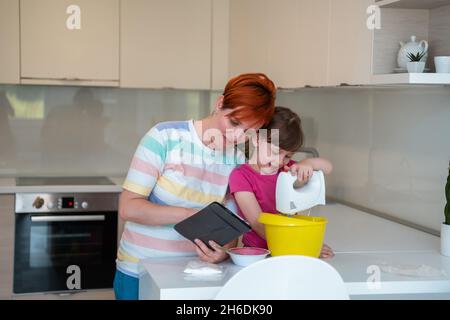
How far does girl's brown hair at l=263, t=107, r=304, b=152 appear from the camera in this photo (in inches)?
86.1

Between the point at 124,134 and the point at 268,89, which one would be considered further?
the point at 124,134

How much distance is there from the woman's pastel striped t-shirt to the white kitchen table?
83mm

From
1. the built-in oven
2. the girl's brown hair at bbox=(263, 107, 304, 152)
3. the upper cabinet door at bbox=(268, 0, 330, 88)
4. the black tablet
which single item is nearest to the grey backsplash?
the upper cabinet door at bbox=(268, 0, 330, 88)

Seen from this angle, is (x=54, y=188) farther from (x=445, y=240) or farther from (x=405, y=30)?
(x=445, y=240)

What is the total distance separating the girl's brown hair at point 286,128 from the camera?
2188mm

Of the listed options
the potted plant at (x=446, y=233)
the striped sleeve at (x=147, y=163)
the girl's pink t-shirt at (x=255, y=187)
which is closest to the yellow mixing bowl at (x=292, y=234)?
the girl's pink t-shirt at (x=255, y=187)

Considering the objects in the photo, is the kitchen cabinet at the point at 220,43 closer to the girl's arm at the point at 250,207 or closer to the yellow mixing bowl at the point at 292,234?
the girl's arm at the point at 250,207

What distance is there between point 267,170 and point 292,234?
1.30ft

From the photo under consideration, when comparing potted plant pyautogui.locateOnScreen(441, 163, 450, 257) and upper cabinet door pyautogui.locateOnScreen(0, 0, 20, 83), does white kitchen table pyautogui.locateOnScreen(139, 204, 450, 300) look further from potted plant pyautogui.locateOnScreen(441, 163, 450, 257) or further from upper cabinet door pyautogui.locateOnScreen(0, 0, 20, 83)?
upper cabinet door pyautogui.locateOnScreen(0, 0, 20, 83)

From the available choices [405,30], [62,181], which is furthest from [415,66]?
[62,181]

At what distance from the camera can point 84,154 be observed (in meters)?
4.48
